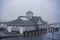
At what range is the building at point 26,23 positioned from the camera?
172 centimetres

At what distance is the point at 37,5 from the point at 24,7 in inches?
8.9

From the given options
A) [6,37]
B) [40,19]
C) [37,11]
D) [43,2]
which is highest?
[43,2]

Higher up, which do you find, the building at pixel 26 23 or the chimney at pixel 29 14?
the chimney at pixel 29 14

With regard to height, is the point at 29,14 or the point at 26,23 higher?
the point at 29,14

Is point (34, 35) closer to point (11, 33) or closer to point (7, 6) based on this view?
point (11, 33)

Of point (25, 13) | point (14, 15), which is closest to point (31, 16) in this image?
point (25, 13)

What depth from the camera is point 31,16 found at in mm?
1771

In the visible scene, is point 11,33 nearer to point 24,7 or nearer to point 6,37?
point 6,37

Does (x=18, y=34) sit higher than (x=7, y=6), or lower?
lower

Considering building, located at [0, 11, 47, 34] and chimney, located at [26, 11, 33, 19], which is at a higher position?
chimney, located at [26, 11, 33, 19]

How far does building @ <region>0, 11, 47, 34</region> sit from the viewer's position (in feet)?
5.65

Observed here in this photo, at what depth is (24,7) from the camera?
1.77 m

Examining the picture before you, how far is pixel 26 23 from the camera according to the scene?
175 centimetres

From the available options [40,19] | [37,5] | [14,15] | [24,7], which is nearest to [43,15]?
[40,19]
